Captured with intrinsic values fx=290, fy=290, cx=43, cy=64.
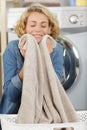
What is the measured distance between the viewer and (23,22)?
5.42 ft

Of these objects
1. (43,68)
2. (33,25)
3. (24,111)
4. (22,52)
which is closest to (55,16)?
(33,25)

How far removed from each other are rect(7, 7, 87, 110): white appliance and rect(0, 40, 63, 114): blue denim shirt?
122 mm

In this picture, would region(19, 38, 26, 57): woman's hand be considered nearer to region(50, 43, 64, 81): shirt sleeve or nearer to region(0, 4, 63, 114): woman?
region(0, 4, 63, 114): woman

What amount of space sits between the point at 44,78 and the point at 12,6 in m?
0.68

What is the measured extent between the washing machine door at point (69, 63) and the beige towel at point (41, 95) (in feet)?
1.52

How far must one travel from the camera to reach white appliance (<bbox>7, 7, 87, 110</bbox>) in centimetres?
174

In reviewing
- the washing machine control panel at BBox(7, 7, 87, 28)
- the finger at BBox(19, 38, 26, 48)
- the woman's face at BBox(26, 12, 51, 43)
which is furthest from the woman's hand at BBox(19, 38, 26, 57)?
the washing machine control panel at BBox(7, 7, 87, 28)

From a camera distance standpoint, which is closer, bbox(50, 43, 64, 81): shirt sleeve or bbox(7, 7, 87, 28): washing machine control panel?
bbox(50, 43, 64, 81): shirt sleeve

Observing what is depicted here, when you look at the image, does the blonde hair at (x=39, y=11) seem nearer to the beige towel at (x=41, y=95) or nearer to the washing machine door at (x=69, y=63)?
the washing machine door at (x=69, y=63)

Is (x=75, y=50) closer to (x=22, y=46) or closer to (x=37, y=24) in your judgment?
(x=37, y=24)

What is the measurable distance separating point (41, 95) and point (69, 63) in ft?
1.93

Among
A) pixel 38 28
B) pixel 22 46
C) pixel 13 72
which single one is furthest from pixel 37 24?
pixel 13 72

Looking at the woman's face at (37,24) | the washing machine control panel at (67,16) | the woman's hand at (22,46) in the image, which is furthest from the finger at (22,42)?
the washing machine control panel at (67,16)

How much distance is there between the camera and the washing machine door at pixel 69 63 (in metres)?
1.75
